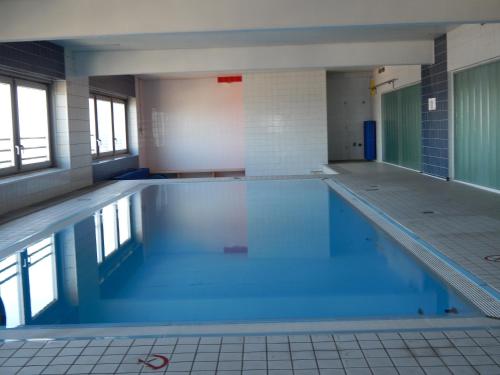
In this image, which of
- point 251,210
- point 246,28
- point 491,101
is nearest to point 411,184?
point 491,101

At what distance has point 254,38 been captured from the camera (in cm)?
866

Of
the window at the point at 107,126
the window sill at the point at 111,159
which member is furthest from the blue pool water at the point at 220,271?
the window at the point at 107,126

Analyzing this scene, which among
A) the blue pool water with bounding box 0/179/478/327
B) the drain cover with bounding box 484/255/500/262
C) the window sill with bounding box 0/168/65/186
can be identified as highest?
the window sill with bounding box 0/168/65/186

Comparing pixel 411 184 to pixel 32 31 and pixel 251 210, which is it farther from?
pixel 32 31

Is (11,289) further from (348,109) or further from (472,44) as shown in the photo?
(348,109)

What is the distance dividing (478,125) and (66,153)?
628cm

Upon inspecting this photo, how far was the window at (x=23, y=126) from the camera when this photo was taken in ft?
26.0

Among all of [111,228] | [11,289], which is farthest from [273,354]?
[111,228]

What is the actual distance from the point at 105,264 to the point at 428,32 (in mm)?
6009

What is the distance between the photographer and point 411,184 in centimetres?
890

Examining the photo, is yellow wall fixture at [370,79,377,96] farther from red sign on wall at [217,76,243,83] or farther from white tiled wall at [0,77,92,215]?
white tiled wall at [0,77,92,215]

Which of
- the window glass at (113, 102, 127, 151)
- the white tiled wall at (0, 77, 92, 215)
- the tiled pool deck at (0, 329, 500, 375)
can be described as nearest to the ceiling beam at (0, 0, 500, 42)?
the white tiled wall at (0, 77, 92, 215)

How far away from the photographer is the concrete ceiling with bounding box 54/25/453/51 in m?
8.31

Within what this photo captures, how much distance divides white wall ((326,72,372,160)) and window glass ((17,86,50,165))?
7.27 meters
